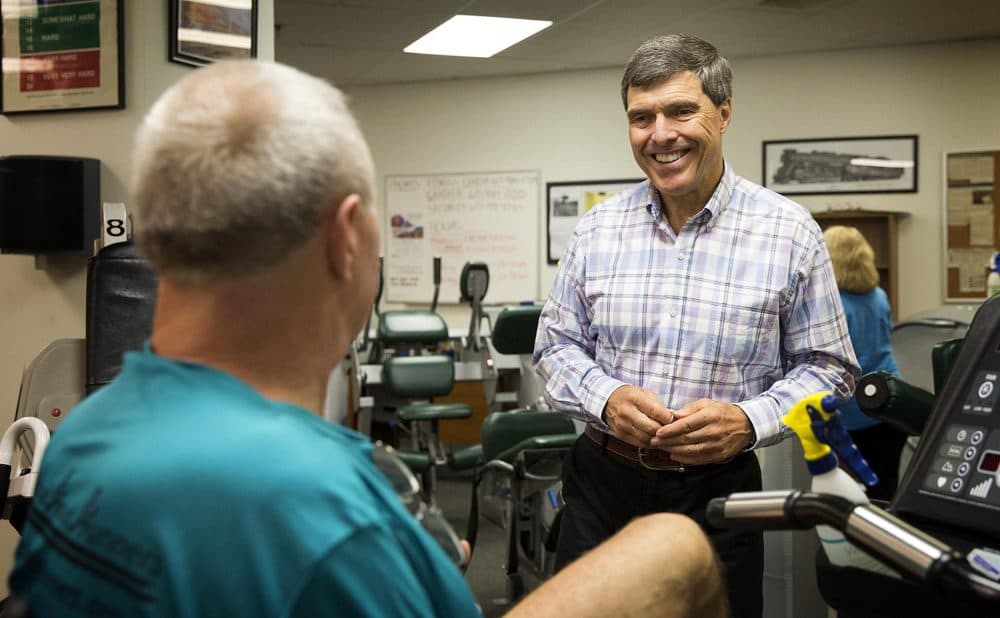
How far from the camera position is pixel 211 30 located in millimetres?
3035

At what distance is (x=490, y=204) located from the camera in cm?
786

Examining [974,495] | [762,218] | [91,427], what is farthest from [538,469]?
[91,427]

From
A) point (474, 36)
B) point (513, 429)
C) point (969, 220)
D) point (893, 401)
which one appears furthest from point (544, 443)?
point (969, 220)

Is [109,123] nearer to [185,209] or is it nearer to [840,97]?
[185,209]

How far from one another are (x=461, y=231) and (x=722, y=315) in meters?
6.25

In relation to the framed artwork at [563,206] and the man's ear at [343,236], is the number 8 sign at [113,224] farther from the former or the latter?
the framed artwork at [563,206]

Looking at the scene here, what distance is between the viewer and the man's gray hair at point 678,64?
1737mm

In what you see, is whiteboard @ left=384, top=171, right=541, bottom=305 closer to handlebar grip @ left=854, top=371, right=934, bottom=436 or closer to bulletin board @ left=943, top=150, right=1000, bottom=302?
bulletin board @ left=943, top=150, right=1000, bottom=302

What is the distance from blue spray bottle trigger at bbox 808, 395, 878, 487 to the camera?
33.7 inches

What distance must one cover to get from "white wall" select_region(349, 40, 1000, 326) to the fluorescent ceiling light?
→ 75 cm

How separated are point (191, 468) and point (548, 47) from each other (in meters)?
6.53

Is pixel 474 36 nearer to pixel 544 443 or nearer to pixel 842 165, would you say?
pixel 842 165

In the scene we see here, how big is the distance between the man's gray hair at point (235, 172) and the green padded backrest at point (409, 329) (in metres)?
5.13

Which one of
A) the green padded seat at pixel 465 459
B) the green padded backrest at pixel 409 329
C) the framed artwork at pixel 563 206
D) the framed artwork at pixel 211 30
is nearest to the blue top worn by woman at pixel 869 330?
the green padded seat at pixel 465 459
